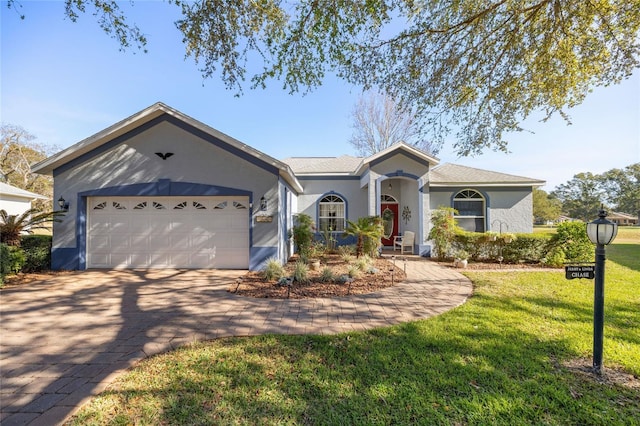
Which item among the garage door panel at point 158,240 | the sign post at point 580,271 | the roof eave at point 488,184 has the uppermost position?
the roof eave at point 488,184

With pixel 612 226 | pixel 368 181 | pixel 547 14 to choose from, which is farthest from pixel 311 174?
pixel 612 226

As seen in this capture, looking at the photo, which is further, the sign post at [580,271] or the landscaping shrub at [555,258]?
the landscaping shrub at [555,258]

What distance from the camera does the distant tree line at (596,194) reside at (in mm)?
47072

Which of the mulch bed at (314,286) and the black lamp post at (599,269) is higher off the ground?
the black lamp post at (599,269)

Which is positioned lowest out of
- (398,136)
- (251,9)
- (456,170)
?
(456,170)

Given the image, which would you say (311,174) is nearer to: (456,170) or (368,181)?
(368,181)

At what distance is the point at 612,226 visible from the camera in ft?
10.6

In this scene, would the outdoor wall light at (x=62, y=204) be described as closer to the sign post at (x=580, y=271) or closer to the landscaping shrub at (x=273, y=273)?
the landscaping shrub at (x=273, y=273)

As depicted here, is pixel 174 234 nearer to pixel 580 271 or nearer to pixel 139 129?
pixel 139 129

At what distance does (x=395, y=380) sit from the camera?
3.05 meters

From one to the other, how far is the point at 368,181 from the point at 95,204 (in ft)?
34.4

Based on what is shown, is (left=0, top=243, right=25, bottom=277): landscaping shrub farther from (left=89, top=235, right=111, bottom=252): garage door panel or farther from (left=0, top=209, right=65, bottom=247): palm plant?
(left=89, top=235, right=111, bottom=252): garage door panel

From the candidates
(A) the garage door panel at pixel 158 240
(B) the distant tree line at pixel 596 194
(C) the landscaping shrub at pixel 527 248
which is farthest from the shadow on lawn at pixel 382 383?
(B) the distant tree line at pixel 596 194

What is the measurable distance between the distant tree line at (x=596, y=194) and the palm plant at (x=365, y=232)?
47548mm
